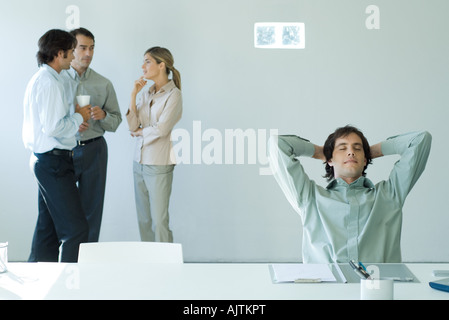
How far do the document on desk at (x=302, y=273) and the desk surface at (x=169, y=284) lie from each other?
0.07 feet

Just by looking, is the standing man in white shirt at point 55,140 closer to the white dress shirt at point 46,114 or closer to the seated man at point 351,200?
the white dress shirt at point 46,114

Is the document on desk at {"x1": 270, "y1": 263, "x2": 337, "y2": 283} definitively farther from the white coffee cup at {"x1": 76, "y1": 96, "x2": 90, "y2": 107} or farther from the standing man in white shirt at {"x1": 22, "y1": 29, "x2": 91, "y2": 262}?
the white coffee cup at {"x1": 76, "y1": 96, "x2": 90, "y2": 107}

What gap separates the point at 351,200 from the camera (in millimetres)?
2631

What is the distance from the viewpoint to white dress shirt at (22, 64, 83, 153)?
3.66 metres

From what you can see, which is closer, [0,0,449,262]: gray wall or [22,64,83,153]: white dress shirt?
[22,64,83,153]: white dress shirt

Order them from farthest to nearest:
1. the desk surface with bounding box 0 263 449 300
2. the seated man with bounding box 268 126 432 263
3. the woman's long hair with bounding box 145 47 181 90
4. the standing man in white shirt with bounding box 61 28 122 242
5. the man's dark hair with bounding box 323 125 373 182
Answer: the woman's long hair with bounding box 145 47 181 90 < the standing man in white shirt with bounding box 61 28 122 242 < the man's dark hair with bounding box 323 125 373 182 < the seated man with bounding box 268 126 432 263 < the desk surface with bounding box 0 263 449 300

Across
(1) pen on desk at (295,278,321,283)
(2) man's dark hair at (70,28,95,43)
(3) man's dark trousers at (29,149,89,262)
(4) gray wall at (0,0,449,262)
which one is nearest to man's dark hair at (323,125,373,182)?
(1) pen on desk at (295,278,321,283)

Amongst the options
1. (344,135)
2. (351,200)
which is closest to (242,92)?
(344,135)

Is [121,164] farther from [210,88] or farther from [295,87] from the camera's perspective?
[295,87]

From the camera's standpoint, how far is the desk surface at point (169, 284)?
73.0 inches

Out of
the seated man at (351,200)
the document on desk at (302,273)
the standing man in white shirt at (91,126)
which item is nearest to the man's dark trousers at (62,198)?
the standing man in white shirt at (91,126)
